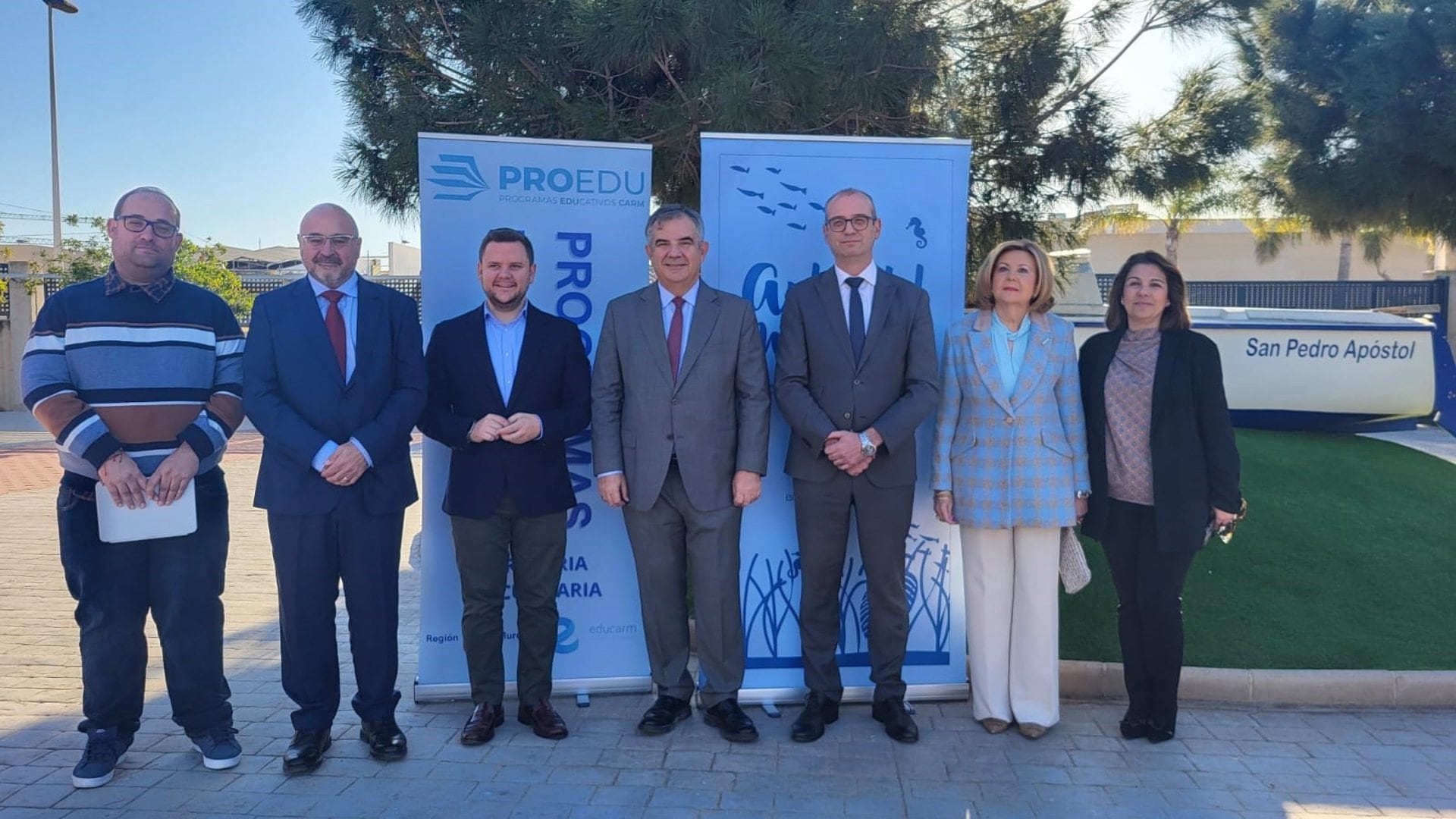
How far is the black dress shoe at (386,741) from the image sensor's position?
3801mm

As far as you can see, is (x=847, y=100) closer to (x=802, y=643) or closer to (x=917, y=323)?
(x=917, y=323)

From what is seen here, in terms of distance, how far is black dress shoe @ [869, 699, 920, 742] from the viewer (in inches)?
158

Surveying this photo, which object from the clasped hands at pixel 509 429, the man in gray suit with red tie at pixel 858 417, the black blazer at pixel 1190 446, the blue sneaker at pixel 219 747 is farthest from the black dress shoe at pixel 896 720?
the blue sneaker at pixel 219 747

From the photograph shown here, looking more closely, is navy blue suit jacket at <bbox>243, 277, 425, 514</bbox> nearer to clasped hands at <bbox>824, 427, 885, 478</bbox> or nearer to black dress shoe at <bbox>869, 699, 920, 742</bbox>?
clasped hands at <bbox>824, 427, 885, 478</bbox>

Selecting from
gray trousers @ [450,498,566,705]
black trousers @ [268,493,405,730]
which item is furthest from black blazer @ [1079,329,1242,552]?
black trousers @ [268,493,405,730]

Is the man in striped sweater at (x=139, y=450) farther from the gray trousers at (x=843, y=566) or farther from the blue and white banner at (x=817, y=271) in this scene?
the gray trousers at (x=843, y=566)

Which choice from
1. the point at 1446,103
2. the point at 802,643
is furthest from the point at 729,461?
the point at 1446,103

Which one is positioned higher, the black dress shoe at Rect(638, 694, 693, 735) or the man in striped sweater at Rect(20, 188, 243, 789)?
the man in striped sweater at Rect(20, 188, 243, 789)

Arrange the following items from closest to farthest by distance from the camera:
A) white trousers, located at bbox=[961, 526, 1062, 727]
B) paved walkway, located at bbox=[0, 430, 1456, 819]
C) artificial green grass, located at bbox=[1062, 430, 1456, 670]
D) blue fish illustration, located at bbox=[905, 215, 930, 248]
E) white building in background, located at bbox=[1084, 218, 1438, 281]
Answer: paved walkway, located at bbox=[0, 430, 1456, 819] → white trousers, located at bbox=[961, 526, 1062, 727] → blue fish illustration, located at bbox=[905, 215, 930, 248] → artificial green grass, located at bbox=[1062, 430, 1456, 670] → white building in background, located at bbox=[1084, 218, 1438, 281]

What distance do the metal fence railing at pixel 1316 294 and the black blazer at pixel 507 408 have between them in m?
16.3

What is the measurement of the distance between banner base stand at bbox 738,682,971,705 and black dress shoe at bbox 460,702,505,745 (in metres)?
1.05

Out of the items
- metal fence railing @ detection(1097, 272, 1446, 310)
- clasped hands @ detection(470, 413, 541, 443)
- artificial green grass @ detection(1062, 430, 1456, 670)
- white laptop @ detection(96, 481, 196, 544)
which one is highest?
metal fence railing @ detection(1097, 272, 1446, 310)

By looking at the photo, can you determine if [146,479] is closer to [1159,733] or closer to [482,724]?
[482,724]

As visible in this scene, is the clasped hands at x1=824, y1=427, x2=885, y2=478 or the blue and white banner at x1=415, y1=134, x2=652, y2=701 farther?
the blue and white banner at x1=415, y1=134, x2=652, y2=701
